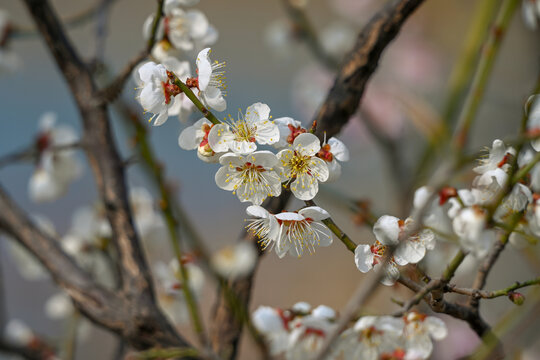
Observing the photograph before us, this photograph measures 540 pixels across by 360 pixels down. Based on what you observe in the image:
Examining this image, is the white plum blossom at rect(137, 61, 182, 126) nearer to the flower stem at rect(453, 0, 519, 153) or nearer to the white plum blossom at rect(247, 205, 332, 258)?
the white plum blossom at rect(247, 205, 332, 258)

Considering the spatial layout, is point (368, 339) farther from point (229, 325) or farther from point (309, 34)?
point (309, 34)

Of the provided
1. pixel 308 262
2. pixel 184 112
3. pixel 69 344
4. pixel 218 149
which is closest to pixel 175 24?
pixel 184 112

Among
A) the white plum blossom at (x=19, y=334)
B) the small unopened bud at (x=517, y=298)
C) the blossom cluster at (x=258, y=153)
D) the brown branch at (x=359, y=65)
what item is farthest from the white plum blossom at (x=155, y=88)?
the white plum blossom at (x=19, y=334)

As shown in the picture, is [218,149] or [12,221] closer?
[218,149]

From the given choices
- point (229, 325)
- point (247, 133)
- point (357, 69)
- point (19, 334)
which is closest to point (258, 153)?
point (247, 133)

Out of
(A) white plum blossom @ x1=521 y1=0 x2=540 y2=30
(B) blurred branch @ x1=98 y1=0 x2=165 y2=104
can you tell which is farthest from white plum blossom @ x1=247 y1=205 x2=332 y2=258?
(A) white plum blossom @ x1=521 y1=0 x2=540 y2=30

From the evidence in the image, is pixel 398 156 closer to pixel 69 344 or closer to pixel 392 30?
pixel 392 30
